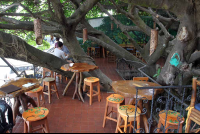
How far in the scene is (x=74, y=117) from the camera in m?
3.84

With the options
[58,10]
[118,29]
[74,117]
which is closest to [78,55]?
[58,10]

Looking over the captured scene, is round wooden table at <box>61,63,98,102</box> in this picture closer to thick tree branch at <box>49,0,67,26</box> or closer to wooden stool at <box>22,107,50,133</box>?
thick tree branch at <box>49,0,67,26</box>

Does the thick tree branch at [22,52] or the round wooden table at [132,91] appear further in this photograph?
the thick tree branch at [22,52]

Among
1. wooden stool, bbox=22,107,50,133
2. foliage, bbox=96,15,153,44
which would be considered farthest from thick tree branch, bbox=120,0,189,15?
foliage, bbox=96,15,153,44

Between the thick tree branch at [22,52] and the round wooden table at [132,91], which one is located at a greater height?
the thick tree branch at [22,52]

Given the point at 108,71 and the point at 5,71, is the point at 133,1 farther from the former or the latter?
the point at 5,71

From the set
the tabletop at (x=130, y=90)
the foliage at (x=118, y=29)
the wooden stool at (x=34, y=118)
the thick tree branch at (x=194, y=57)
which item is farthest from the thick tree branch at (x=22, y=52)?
the foliage at (x=118, y=29)

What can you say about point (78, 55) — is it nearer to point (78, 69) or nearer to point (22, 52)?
point (78, 69)

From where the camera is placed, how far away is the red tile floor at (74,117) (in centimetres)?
341

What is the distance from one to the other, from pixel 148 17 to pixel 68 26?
333 inches

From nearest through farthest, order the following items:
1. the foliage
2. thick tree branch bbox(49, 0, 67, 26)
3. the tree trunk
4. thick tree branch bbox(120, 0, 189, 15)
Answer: thick tree branch bbox(120, 0, 189, 15), thick tree branch bbox(49, 0, 67, 26), the tree trunk, the foliage

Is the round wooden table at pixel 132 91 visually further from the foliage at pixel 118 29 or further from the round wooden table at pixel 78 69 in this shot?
the foliage at pixel 118 29

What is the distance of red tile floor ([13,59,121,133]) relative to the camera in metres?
3.41

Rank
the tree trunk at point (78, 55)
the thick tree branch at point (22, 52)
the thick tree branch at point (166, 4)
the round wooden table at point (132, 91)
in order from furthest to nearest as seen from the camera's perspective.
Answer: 1. the tree trunk at point (78, 55)
2. the thick tree branch at point (22, 52)
3. the round wooden table at point (132, 91)
4. the thick tree branch at point (166, 4)
